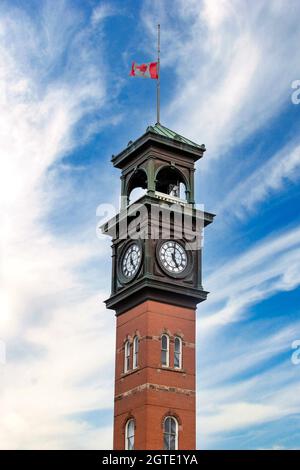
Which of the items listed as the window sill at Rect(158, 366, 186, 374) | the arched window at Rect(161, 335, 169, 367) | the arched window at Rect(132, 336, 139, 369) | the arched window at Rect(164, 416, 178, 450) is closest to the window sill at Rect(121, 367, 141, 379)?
the arched window at Rect(132, 336, 139, 369)

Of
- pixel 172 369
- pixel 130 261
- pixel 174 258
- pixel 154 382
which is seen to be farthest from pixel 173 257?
pixel 154 382

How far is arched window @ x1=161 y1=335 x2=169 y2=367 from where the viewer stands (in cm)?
5694

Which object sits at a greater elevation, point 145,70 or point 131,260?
point 145,70

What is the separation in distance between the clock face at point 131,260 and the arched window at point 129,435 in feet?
32.1

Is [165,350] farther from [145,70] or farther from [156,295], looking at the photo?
[145,70]

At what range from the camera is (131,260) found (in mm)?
60438

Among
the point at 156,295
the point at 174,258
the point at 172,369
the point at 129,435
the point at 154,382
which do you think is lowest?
the point at 129,435

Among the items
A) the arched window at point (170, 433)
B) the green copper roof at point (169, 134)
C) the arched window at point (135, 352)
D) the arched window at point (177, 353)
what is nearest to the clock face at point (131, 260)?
the arched window at point (135, 352)

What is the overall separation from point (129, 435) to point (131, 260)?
11844 millimetres

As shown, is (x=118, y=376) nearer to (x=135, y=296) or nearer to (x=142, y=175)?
(x=135, y=296)

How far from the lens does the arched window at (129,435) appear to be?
2203 inches

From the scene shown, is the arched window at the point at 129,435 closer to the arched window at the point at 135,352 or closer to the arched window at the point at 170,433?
the arched window at the point at 170,433

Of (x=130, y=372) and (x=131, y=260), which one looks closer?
(x=130, y=372)

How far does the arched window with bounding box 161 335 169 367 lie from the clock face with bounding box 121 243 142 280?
4968mm
